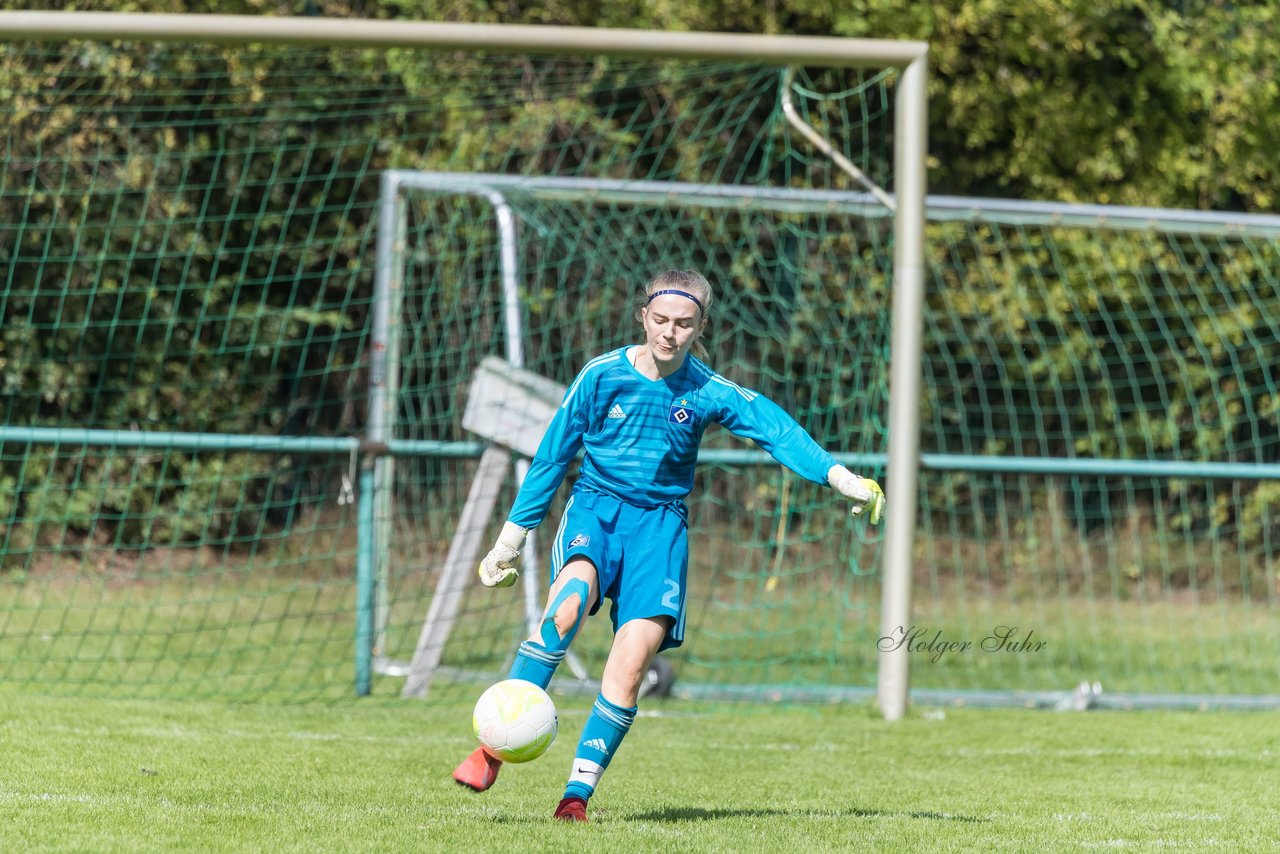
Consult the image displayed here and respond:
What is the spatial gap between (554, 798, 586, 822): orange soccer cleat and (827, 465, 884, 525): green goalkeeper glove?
44.1 inches

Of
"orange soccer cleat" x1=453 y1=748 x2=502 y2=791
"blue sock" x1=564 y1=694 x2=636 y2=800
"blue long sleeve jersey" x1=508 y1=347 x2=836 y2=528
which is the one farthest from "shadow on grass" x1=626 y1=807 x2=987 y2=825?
"blue long sleeve jersey" x1=508 y1=347 x2=836 y2=528

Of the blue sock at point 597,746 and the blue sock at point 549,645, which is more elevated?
the blue sock at point 549,645

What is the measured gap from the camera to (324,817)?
4070mm

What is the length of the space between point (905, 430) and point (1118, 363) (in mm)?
6830

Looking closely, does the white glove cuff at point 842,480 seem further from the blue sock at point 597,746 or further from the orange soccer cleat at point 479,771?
the orange soccer cleat at point 479,771

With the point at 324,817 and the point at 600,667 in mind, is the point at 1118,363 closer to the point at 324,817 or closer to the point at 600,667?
the point at 600,667

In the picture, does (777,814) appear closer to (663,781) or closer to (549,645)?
(663,781)

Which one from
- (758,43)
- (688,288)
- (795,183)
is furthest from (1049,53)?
(688,288)

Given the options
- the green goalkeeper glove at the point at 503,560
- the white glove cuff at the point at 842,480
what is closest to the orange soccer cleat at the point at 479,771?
the green goalkeeper glove at the point at 503,560

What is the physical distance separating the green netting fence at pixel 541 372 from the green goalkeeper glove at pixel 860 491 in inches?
120

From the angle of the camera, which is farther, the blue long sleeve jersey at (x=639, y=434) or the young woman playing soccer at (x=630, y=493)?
the blue long sleeve jersey at (x=639, y=434)

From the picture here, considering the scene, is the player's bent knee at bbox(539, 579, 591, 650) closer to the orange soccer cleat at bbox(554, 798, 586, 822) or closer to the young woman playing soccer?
the young woman playing soccer

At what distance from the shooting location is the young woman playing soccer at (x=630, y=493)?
13.9 feet

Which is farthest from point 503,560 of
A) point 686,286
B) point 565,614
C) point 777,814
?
point 777,814
